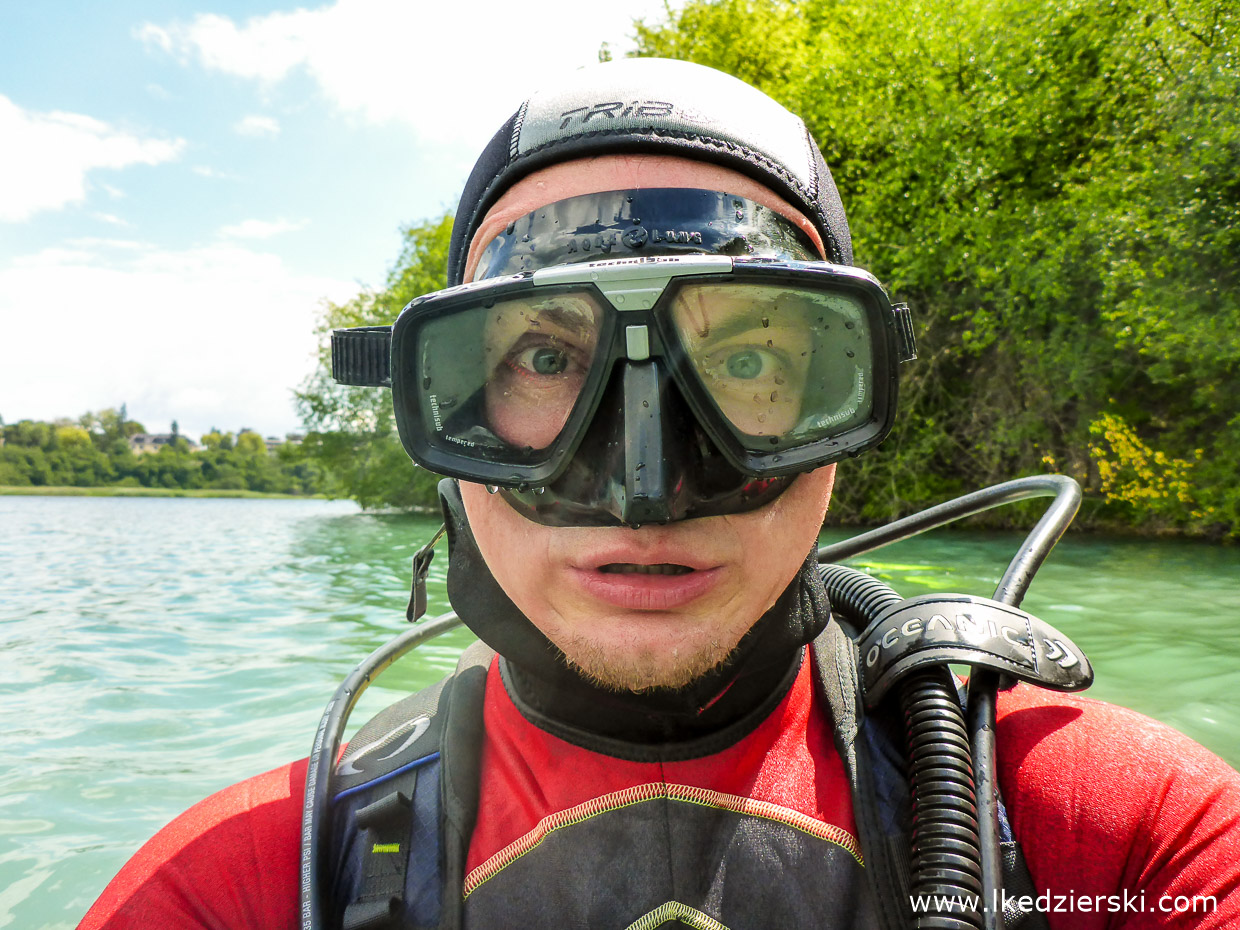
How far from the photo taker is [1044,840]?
3.61ft

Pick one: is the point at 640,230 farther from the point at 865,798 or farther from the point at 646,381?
the point at 865,798

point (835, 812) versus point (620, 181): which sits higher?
point (620, 181)

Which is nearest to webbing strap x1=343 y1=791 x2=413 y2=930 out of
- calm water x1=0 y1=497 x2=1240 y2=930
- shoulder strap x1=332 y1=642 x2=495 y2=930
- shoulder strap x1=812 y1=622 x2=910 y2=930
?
shoulder strap x1=332 y1=642 x2=495 y2=930

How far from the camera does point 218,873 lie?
1.16 meters

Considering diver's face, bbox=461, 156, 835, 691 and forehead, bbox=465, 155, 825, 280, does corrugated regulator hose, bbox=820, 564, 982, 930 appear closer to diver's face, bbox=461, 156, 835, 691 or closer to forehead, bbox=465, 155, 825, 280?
diver's face, bbox=461, 156, 835, 691

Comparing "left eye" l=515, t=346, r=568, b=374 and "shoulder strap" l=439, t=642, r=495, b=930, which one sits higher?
"left eye" l=515, t=346, r=568, b=374

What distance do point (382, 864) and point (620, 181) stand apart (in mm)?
1170

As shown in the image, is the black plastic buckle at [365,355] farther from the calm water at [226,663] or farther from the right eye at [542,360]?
the calm water at [226,663]

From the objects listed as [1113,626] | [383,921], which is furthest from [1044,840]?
[1113,626]

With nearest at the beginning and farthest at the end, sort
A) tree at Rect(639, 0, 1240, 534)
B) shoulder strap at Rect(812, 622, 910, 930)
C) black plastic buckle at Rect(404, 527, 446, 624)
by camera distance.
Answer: shoulder strap at Rect(812, 622, 910, 930) → black plastic buckle at Rect(404, 527, 446, 624) → tree at Rect(639, 0, 1240, 534)

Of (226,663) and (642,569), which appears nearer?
(642,569)

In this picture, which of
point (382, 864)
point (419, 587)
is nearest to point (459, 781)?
point (382, 864)

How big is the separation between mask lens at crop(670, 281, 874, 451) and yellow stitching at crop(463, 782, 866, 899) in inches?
22.4

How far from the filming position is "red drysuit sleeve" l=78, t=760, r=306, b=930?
43.0 inches
